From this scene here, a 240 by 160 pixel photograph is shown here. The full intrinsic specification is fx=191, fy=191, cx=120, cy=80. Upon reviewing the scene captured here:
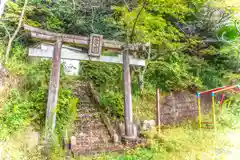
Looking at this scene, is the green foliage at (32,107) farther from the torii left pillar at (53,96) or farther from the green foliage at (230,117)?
the green foliage at (230,117)

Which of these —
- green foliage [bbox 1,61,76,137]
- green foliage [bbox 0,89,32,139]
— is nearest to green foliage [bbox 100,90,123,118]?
green foliage [bbox 1,61,76,137]

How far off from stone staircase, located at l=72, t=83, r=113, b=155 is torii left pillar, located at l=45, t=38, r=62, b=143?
65cm

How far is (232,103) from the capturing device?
25.3 ft

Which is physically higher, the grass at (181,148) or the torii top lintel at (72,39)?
the torii top lintel at (72,39)

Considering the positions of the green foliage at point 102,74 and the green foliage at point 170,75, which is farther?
the green foliage at point 170,75

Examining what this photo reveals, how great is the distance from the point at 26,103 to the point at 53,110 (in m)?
0.68

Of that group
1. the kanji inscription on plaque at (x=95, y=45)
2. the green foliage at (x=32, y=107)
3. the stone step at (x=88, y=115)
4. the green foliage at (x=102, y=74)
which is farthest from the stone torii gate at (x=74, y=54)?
the green foliage at (x=102, y=74)

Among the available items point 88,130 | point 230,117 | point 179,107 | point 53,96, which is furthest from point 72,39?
point 230,117

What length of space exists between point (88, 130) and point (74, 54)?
197 centimetres

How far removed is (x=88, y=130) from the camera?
4934 mm

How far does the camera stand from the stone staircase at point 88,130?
432 cm

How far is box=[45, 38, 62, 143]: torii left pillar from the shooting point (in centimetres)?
374

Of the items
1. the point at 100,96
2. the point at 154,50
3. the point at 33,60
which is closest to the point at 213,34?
the point at 154,50

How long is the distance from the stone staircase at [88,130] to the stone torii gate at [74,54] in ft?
2.13
